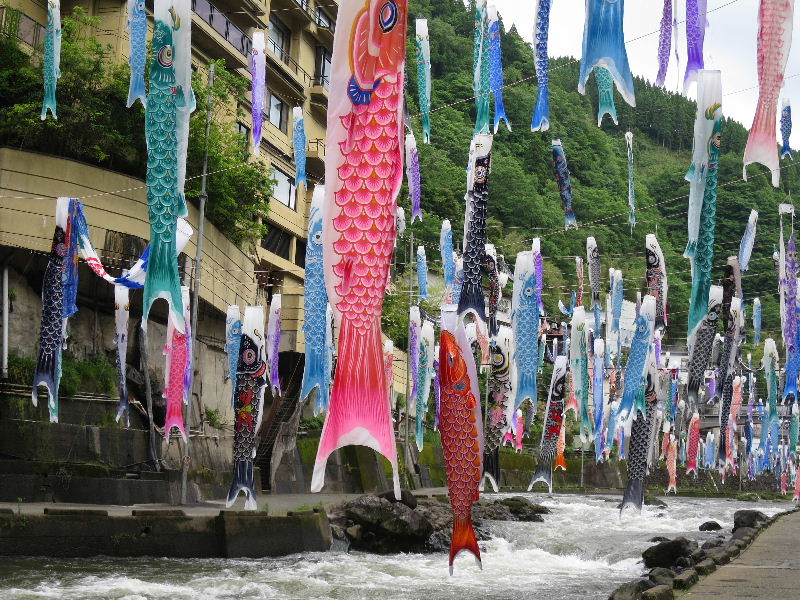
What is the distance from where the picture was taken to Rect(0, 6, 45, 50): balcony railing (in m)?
23.5

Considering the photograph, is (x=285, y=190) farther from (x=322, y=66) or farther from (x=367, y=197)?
(x=367, y=197)

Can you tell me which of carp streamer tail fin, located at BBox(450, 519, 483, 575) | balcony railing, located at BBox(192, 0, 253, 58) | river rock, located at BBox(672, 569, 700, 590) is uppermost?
balcony railing, located at BBox(192, 0, 253, 58)

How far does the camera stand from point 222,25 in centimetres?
3042

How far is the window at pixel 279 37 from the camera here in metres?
35.8

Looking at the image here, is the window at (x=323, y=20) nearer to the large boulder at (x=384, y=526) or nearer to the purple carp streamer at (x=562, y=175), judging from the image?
the purple carp streamer at (x=562, y=175)

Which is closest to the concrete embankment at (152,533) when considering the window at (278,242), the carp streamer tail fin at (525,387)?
the carp streamer tail fin at (525,387)

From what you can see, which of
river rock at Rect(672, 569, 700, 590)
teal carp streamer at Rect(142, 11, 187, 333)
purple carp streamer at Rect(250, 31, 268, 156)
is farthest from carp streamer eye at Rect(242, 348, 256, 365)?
river rock at Rect(672, 569, 700, 590)

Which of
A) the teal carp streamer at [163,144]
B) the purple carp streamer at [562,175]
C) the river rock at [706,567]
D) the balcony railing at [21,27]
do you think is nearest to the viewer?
the teal carp streamer at [163,144]

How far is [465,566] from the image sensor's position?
Result: 19391mm

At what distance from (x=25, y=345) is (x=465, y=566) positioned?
32.9 ft

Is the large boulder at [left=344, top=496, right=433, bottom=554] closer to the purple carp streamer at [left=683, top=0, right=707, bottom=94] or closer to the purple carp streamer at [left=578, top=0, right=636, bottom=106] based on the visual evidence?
the purple carp streamer at [left=683, top=0, right=707, bottom=94]

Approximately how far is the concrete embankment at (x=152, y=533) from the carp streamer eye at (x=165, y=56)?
762 cm

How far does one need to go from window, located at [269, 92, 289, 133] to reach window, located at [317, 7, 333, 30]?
4.66 meters

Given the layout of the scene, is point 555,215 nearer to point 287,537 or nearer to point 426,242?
point 426,242
